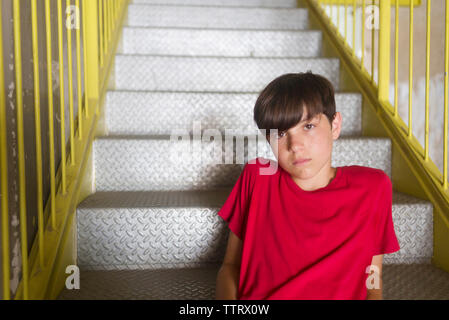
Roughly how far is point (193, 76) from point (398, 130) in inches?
40.1

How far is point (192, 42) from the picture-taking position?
2.19 m

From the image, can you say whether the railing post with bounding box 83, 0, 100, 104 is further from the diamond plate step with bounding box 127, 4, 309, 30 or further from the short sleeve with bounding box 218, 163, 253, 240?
the diamond plate step with bounding box 127, 4, 309, 30

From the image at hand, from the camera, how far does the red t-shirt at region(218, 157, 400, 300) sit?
814 millimetres

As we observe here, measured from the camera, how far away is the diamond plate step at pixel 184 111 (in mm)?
1634

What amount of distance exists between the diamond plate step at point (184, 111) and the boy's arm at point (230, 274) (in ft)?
2.49

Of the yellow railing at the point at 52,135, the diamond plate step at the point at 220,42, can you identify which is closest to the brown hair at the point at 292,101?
the yellow railing at the point at 52,135

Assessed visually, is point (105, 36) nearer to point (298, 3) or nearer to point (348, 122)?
point (348, 122)

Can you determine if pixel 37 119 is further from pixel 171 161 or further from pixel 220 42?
pixel 220 42

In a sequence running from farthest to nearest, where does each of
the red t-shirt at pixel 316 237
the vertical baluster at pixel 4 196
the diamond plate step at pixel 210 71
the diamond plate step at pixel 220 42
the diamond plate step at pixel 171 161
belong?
the diamond plate step at pixel 220 42 → the diamond plate step at pixel 210 71 → the diamond plate step at pixel 171 161 → the red t-shirt at pixel 316 237 → the vertical baluster at pixel 4 196

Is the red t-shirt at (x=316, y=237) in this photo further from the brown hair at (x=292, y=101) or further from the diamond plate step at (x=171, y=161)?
the diamond plate step at (x=171, y=161)

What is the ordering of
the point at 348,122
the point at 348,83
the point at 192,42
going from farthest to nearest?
the point at 192,42 → the point at 348,83 → the point at 348,122

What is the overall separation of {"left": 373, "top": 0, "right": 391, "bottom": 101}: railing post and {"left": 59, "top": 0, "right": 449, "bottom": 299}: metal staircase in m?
0.13

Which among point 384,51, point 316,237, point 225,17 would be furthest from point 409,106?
point 225,17
